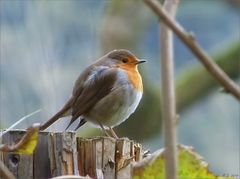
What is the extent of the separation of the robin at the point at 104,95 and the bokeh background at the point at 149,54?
1733 millimetres

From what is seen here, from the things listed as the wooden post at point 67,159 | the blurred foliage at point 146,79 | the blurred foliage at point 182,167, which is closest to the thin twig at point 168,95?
the blurred foliage at point 182,167

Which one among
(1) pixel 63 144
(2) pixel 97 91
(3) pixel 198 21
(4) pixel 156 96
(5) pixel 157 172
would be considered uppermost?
(3) pixel 198 21

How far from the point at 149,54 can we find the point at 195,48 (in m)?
7.56

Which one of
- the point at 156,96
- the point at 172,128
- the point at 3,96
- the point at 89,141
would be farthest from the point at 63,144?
the point at 156,96

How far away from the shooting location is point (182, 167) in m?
1.02

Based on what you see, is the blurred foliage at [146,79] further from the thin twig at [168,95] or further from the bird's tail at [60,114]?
the thin twig at [168,95]

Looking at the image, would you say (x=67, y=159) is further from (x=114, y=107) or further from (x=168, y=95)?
(x=114, y=107)

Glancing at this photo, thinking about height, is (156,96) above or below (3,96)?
above

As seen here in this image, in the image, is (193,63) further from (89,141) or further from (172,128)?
(172,128)

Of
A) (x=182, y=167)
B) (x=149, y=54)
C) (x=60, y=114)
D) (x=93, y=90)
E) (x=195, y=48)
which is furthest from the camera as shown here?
(x=149, y=54)

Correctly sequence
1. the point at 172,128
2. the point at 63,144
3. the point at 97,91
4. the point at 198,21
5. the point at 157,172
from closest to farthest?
the point at 172,128 < the point at 157,172 < the point at 63,144 < the point at 97,91 < the point at 198,21

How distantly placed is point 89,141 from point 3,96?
2644 mm

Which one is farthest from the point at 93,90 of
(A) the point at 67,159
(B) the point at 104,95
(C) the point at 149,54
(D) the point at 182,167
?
(C) the point at 149,54

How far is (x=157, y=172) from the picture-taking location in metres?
1.02
